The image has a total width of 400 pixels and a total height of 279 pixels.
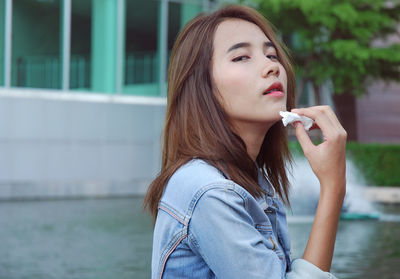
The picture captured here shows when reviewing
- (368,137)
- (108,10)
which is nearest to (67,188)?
(108,10)

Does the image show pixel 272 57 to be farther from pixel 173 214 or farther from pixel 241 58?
pixel 173 214

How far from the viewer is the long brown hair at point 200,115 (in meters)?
1.76

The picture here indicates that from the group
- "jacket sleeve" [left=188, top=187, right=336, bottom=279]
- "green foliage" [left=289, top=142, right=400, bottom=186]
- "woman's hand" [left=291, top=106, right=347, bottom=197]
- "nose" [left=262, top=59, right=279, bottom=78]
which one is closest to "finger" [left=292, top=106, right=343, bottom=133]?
"woman's hand" [left=291, top=106, right=347, bottom=197]

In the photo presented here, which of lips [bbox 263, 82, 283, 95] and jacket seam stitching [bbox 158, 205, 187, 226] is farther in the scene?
lips [bbox 263, 82, 283, 95]

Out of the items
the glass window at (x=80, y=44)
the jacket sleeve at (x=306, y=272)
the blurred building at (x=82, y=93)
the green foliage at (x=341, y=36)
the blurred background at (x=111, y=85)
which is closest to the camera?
the jacket sleeve at (x=306, y=272)

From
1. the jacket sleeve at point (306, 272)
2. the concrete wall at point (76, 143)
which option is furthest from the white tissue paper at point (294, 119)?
the concrete wall at point (76, 143)

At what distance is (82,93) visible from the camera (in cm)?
1877

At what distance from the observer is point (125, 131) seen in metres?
19.4

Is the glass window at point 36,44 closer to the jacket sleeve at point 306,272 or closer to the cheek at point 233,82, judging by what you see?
the cheek at point 233,82

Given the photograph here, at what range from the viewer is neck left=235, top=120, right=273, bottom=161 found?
187 cm

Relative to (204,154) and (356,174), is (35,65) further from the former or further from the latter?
(204,154)

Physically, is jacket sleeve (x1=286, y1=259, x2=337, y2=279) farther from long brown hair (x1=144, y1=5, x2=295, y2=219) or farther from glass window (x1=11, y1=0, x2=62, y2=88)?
glass window (x1=11, y1=0, x2=62, y2=88)

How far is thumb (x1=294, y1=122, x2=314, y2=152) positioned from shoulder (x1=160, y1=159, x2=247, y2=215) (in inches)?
9.2

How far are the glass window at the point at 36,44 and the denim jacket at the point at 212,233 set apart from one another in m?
16.5
